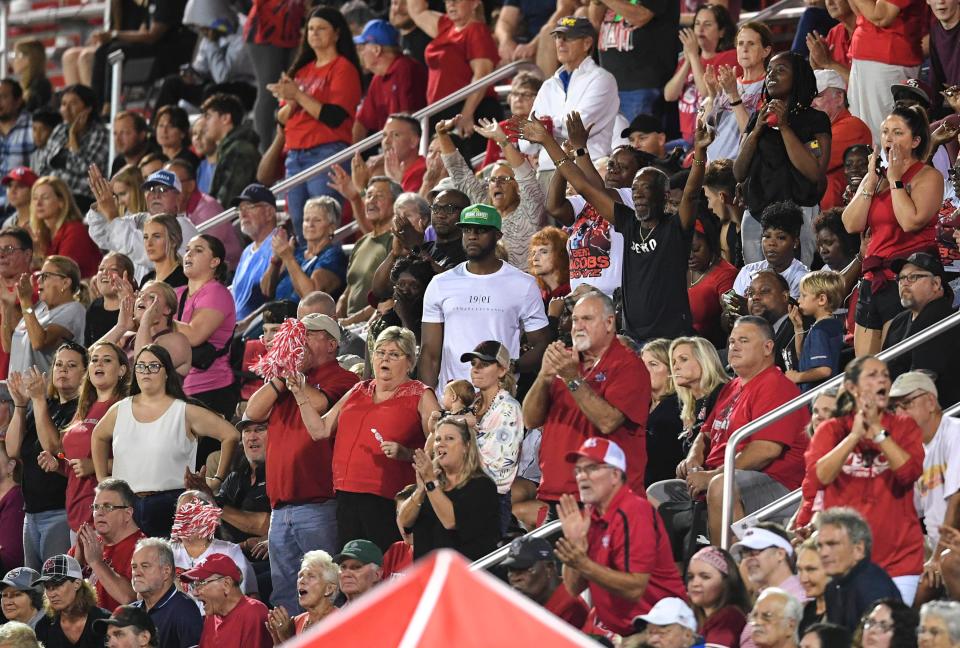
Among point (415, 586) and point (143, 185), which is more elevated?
point (415, 586)

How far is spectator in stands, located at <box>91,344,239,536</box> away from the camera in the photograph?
969 centimetres

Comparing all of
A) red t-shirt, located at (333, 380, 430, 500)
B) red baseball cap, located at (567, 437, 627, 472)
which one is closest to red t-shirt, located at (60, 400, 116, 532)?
red t-shirt, located at (333, 380, 430, 500)

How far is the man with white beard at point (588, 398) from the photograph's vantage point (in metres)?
7.93

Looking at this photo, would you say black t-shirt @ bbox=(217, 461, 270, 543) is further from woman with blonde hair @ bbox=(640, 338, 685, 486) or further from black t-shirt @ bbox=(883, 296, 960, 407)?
black t-shirt @ bbox=(883, 296, 960, 407)

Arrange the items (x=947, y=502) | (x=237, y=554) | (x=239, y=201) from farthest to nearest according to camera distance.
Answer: (x=239, y=201)
(x=237, y=554)
(x=947, y=502)

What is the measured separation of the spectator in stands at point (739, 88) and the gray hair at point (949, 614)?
4.57 metres

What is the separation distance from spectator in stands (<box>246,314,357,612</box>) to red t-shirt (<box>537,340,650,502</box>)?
1.29 meters

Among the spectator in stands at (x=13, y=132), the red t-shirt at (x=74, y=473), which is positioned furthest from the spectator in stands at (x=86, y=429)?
the spectator in stands at (x=13, y=132)

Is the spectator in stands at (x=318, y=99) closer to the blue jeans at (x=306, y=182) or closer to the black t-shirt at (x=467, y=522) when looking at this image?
the blue jeans at (x=306, y=182)

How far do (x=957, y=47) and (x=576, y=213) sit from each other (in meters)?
2.36

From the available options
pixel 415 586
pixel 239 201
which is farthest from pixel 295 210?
pixel 415 586

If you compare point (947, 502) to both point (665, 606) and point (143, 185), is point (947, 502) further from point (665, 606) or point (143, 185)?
point (143, 185)

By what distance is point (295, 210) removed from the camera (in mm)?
12984

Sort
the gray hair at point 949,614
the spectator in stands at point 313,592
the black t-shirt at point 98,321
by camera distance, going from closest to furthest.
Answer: the gray hair at point 949,614
the spectator in stands at point 313,592
the black t-shirt at point 98,321
